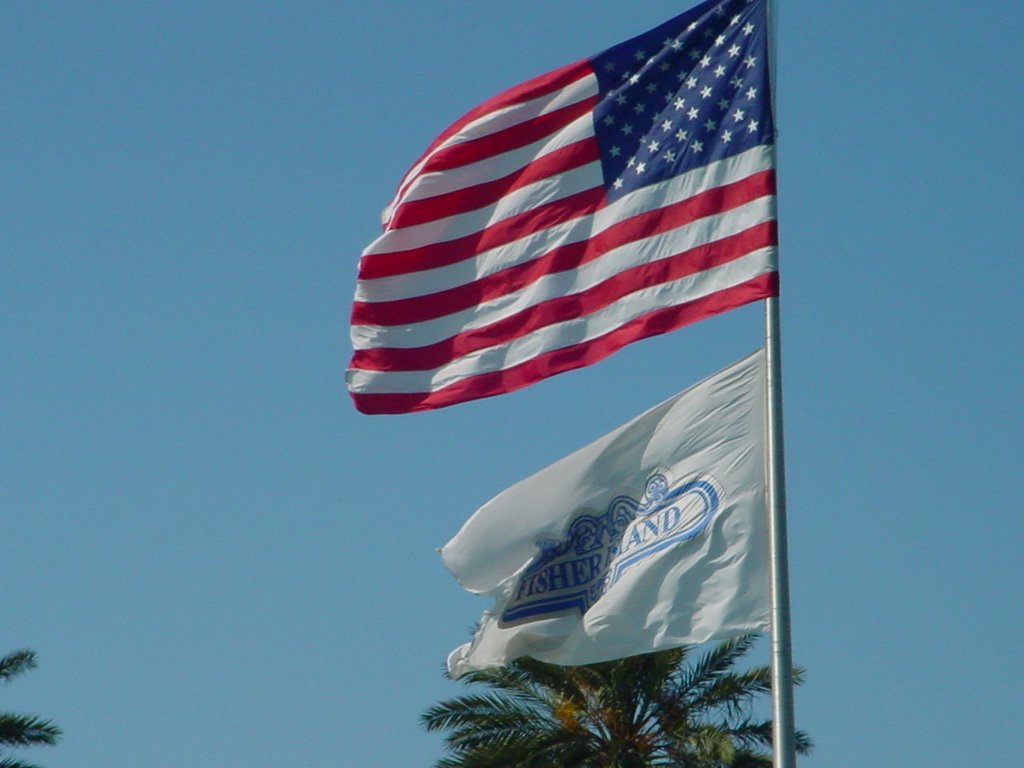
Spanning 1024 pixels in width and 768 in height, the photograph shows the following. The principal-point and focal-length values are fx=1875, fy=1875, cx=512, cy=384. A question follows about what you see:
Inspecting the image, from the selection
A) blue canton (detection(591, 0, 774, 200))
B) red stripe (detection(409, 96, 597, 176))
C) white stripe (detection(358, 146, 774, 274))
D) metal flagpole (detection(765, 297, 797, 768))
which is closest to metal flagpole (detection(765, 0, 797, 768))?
metal flagpole (detection(765, 297, 797, 768))

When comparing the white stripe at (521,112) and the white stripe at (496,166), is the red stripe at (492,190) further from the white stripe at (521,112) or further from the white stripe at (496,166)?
the white stripe at (521,112)

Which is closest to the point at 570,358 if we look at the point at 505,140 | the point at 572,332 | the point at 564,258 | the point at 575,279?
the point at 572,332

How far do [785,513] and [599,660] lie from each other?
188cm

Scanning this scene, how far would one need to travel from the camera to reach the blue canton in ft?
46.3

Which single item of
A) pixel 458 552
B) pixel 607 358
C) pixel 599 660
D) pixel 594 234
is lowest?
pixel 599 660

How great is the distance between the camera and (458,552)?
47.1ft

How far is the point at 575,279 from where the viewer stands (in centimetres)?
1457

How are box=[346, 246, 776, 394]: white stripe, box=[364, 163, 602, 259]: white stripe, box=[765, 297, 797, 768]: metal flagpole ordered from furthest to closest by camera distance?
1. box=[364, 163, 602, 259]: white stripe
2. box=[346, 246, 776, 394]: white stripe
3. box=[765, 297, 797, 768]: metal flagpole

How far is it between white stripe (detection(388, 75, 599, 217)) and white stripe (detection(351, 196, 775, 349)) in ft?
5.18

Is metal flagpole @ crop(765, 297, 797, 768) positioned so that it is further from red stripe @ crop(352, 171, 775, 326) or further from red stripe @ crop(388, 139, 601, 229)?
red stripe @ crop(388, 139, 601, 229)

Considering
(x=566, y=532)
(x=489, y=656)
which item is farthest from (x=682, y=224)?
(x=489, y=656)

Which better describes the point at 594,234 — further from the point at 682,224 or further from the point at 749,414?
the point at 749,414

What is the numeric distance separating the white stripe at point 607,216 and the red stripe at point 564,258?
6cm

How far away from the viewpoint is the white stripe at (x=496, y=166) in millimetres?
15273
